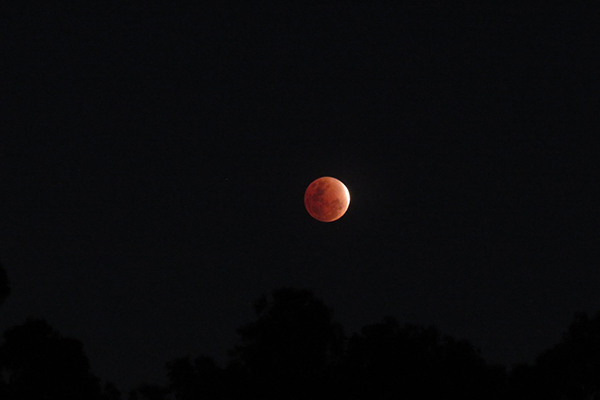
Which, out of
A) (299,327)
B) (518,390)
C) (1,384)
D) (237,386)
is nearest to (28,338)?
(1,384)

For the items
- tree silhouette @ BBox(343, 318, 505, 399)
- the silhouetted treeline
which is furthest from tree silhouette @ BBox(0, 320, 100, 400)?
tree silhouette @ BBox(343, 318, 505, 399)

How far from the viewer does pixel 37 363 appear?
40031mm

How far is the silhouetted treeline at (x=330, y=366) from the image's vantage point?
37438mm

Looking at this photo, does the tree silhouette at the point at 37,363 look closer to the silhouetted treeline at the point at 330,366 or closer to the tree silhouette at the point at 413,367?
the silhouetted treeline at the point at 330,366

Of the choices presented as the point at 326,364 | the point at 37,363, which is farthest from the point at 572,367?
the point at 37,363

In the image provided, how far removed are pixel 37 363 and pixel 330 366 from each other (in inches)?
662

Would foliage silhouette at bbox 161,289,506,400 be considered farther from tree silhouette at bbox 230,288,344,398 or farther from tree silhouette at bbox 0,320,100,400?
tree silhouette at bbox 0,320,100,400

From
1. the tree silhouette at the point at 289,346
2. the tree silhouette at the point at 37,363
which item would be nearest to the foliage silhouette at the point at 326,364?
the tree silhouette at the point at 289,346

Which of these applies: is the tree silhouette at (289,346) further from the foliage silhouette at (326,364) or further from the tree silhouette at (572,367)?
→ the tree silhouette at (572,367)

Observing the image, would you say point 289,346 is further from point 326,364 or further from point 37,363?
point 37,363

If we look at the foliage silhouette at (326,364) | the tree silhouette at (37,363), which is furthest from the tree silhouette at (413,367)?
the tree silhouette at (37,363)

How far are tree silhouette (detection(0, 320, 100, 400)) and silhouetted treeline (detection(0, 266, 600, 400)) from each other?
0.19 ft

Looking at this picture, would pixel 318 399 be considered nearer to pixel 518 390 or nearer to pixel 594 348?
pixel 518 390

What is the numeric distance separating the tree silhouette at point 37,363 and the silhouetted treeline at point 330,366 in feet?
0.19
